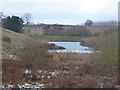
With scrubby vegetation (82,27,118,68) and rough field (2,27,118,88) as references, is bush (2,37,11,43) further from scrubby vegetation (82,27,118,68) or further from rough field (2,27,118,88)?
scrubby vegetation (82,27,118,68)

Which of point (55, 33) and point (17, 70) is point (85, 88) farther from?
point (55, 33)

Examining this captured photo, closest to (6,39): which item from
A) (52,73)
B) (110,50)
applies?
(52,73)

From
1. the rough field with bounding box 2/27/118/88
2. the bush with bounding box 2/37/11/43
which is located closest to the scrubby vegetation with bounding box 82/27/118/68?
the rough field with bounding box 2/27/118/88

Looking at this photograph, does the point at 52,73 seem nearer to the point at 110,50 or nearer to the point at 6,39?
the point at 110,50

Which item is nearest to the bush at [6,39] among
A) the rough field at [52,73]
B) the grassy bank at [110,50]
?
the rough field at [52,73]

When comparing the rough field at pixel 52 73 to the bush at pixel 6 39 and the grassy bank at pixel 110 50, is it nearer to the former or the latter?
the grassy bank at pixel 110 50

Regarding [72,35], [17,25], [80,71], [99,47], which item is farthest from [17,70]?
[17,25]

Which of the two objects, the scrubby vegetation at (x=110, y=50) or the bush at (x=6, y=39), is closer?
the scrubby vegetation at (x=110, y=50)

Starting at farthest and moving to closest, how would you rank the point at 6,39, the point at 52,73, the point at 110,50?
the point at 6,39 → the point at 52,73 → the point at 110,50

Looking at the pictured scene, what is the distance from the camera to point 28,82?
1108 cm

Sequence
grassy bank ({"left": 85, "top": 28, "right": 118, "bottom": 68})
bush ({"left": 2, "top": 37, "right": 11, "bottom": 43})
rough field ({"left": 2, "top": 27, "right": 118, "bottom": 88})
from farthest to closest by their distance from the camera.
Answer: bush ({"left": 2, "top": 37, "right": 11, "bottom": 43}), grassy bank ({"left": 85, "top": 28, "right": 118, "bottom": 68}), rough field ({"left": 2, "top": 27, "right": 118, "bottom": 88})

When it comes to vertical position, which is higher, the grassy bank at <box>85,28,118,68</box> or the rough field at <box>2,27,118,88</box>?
the grassy bank at <box>85,28,118,68</box>

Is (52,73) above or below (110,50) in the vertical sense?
below

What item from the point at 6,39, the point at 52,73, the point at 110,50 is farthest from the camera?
the point at 6,39
